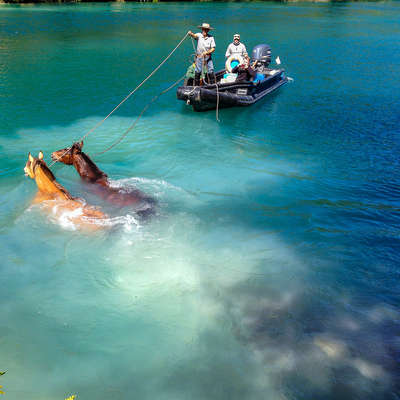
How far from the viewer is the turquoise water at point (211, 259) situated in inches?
175

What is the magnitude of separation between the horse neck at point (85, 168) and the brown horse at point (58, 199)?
92cm

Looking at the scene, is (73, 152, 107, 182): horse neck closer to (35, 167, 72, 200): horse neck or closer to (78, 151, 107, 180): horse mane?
(78, 151, 107, 180): horse mane

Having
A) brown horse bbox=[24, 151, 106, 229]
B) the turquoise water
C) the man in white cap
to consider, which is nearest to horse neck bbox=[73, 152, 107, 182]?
the turquoise water

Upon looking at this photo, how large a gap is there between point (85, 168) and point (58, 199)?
1111 millimetres

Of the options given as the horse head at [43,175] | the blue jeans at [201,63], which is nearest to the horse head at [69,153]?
the horse head at [43,175]

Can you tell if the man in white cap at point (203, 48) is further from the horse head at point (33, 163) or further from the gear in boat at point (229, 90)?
the horse head at point (33, 163)

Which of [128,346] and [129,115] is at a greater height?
[129,115]

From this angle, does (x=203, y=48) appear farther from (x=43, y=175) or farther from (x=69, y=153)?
(x=43, y=175)

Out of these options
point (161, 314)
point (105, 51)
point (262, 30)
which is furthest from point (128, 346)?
point (262, 30)

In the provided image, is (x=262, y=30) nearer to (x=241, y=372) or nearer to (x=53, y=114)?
(x=53, y=114)

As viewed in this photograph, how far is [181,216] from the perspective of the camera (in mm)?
7414

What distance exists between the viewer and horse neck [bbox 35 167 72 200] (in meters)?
6.81

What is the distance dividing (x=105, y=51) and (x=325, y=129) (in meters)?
19.0

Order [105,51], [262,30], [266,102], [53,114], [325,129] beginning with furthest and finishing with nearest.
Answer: [262,30], [105,51], [266,102], [53,114], [325,129]
